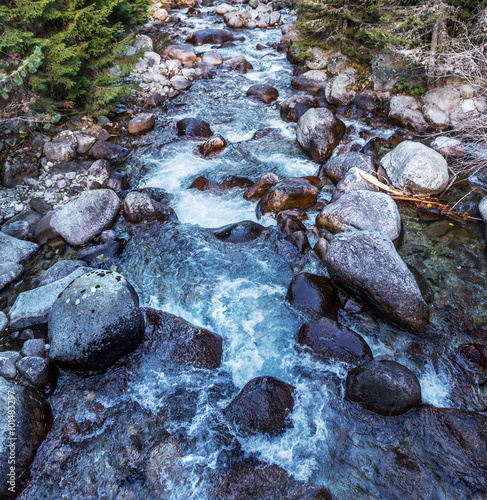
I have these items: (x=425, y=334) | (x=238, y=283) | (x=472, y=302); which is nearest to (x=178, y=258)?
(x=238, y=283)

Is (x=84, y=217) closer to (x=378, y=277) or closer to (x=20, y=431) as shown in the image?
(x=20, y=431)

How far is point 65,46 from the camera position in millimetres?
8922

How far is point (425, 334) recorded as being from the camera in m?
5.41

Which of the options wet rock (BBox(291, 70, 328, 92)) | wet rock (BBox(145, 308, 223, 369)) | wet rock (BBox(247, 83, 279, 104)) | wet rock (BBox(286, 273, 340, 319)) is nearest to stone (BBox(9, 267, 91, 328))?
wet rock (BBox(145, 308, 223, 369))

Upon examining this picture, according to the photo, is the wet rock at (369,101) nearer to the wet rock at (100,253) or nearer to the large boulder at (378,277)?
the large boulder at (378,277)

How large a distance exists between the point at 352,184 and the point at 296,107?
447 cm

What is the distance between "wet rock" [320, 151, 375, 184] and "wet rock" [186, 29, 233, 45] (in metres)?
12.1

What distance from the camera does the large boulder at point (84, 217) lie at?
718 cm

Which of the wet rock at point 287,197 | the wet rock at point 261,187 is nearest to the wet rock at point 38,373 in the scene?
the wet rock at point 287,197

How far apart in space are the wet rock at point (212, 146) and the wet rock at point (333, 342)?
639 cm

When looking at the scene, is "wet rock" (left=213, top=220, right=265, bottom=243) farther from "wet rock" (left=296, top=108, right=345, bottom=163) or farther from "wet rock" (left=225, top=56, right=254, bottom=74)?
"wet rock" (left=225, top=56, right=254, bottom=74)

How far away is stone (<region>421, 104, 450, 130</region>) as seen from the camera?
9957mm

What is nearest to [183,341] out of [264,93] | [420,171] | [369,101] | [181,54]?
[420,171]

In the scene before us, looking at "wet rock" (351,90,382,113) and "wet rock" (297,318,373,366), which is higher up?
"wet rock" (351,90,382,113)
